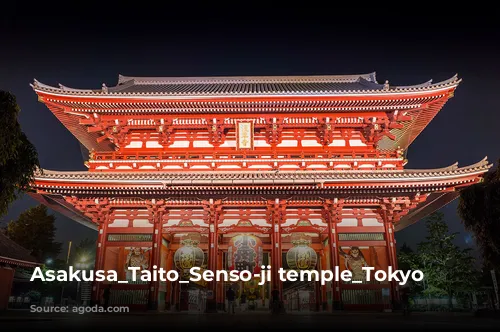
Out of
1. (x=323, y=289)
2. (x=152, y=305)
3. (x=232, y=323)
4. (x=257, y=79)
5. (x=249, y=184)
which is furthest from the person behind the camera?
(x=257, y=79)

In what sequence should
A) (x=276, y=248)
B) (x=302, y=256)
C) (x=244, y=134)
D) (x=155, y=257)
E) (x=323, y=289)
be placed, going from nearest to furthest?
(x=155, y=257), (x=276, y=248), (x=302, y=256), (x=323, y=289), (x=244, y=134)

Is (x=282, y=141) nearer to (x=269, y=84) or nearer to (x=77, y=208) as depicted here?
(x=269, y=84)

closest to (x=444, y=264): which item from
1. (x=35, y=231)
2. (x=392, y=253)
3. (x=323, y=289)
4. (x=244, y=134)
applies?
(x=392, y=253)

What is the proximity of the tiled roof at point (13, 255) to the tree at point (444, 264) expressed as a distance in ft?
101

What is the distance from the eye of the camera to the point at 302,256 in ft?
61.4

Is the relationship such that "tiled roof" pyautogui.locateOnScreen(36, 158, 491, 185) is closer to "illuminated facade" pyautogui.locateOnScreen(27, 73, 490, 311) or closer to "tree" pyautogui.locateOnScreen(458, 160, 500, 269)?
"illuminated facade" pyautogui.locateOnScreen(27, 73, 490, 311)

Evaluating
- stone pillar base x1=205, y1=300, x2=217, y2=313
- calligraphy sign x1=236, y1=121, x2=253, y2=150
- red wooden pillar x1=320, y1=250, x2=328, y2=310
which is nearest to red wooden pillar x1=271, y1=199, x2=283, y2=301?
red wooden pillar x1=320, y1=250, x2=328, y2=310

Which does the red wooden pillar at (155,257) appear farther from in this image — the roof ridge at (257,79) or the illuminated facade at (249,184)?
the roof ridge at (257,79)

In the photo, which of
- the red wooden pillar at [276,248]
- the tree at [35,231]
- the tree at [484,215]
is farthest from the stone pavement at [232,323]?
the tree at [35,231]

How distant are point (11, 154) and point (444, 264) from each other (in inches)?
1202

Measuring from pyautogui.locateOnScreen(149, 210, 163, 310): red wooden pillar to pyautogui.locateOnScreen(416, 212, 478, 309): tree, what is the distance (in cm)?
Answer: 2243

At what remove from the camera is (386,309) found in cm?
1720

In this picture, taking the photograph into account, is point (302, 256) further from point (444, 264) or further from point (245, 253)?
point (444, 264)

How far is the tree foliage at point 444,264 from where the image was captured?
2767 centimetres
